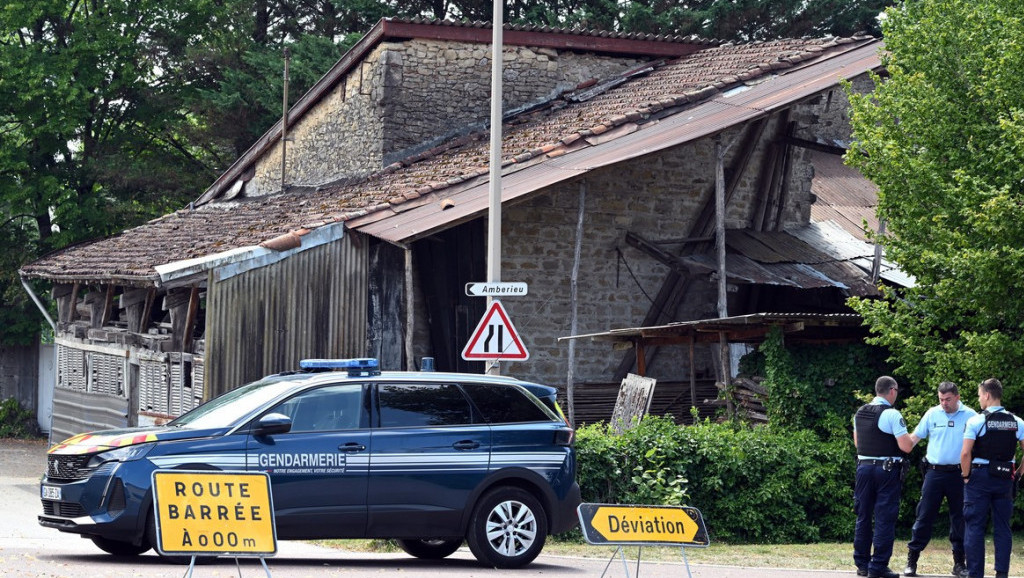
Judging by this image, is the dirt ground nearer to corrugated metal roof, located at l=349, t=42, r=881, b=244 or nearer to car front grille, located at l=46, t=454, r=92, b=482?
corrugated metal roof, located at l=349, t=42, r=881, b=244

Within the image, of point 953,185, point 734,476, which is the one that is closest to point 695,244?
point 953,185

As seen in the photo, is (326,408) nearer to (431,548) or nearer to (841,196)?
(431,548)

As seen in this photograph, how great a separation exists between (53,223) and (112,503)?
22.8 m

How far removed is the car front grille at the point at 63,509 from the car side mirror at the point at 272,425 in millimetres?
1501

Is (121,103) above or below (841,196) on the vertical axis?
above

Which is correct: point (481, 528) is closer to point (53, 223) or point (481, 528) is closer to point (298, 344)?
point (298, 344)

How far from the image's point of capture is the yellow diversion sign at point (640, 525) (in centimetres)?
955

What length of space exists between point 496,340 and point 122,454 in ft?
15.3

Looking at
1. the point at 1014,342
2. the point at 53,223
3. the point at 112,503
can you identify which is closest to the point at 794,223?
the point at 1014,342

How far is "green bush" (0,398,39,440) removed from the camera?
3253 cm

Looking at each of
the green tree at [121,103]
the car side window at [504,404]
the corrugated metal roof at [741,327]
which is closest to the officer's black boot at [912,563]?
the car side window at [504,404]

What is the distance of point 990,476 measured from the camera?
11.0 m

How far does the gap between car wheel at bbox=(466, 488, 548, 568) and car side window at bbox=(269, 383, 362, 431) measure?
4.39 feet

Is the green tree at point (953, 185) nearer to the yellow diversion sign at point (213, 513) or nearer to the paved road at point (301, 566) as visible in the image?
the paved road at point (301, 566)
